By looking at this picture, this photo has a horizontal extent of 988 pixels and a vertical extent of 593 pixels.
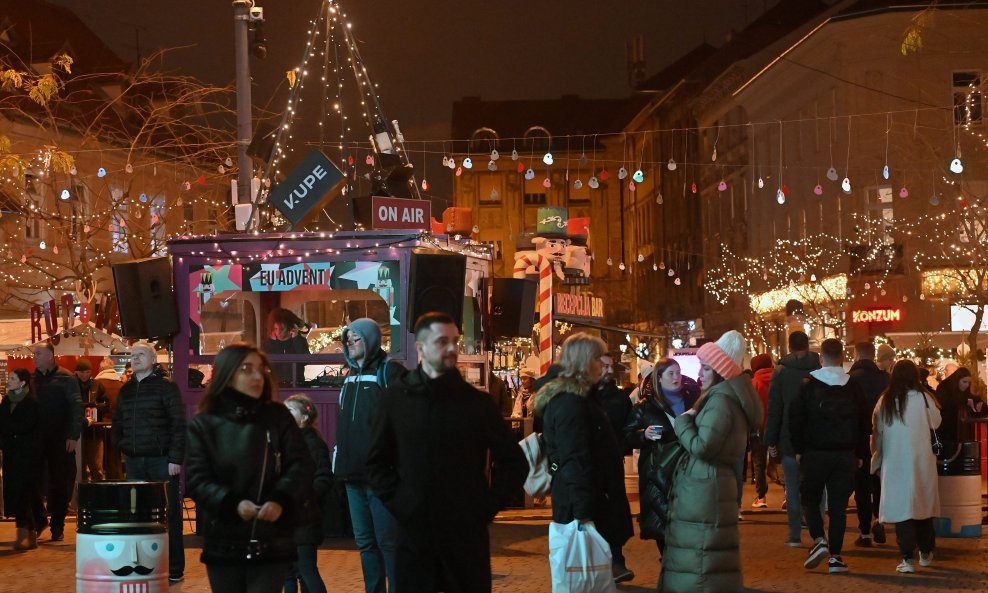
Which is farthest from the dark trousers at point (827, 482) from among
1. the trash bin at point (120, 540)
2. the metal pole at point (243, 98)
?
the metal pole at point (243, 98)

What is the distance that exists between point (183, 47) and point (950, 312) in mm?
23145

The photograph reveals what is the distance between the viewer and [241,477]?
6715 millimetres

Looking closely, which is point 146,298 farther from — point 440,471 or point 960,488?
point 440,471

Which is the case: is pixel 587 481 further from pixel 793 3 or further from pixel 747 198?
pixel 793 3

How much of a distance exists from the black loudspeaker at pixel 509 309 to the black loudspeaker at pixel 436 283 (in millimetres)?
2337

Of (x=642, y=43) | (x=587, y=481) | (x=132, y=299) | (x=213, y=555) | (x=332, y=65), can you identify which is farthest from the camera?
(x=642, y=43)

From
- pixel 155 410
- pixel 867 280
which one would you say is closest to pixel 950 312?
pixel 867 280

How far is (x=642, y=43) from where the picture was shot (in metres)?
94.2

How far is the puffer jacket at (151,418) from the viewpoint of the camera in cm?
1148

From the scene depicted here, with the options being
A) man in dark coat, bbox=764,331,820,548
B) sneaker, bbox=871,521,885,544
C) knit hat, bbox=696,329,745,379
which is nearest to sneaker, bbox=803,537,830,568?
man in dark coat, bbox=764,331,820,548

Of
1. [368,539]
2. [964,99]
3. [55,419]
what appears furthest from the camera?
[964,99]

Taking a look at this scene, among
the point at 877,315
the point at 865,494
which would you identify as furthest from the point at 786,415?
the point at 877,315

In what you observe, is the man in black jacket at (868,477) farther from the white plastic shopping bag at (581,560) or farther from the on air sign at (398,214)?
the white plastic shopping bag at (581,560)

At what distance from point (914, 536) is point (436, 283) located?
5.16 meters
